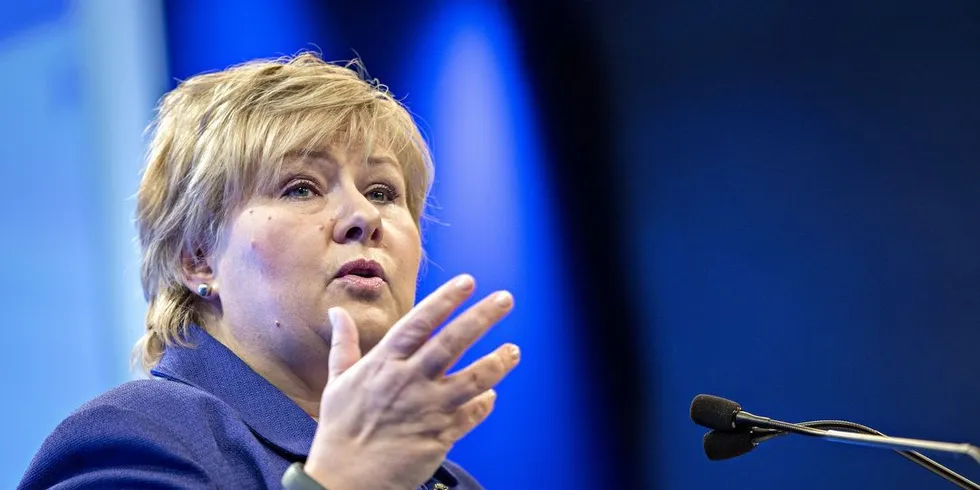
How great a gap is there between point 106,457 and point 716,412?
2.51ft

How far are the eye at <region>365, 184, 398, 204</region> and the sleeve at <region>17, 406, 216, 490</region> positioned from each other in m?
0.55

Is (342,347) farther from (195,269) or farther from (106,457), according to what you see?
(195,269)

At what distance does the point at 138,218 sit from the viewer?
1.58 meters

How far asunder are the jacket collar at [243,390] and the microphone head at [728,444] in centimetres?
55

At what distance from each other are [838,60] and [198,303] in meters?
1.66

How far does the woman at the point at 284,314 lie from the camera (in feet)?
3.17

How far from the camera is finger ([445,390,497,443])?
997 mm

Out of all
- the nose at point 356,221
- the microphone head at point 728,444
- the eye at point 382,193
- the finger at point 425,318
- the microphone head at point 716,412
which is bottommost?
the microphone head at point 728,444

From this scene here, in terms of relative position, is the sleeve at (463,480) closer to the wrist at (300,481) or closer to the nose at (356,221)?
the nose at (356,221)

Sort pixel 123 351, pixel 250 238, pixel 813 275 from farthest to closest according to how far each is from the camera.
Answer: pixel 813 275, pixel 123 351, pixel 250 238

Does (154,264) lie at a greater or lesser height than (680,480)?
greater

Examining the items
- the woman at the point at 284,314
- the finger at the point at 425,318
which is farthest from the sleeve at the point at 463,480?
the finger at the point at 425,318

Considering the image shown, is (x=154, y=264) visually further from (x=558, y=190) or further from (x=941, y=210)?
(x=941, y=210)

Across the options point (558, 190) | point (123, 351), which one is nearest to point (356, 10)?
point (558, 190)
